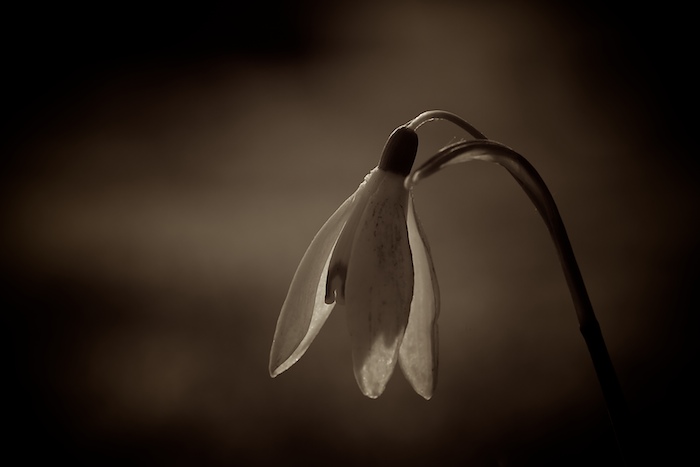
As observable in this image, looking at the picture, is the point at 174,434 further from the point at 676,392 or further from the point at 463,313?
the point at 676,392

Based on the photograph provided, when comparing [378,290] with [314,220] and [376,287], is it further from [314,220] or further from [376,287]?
[314,220]

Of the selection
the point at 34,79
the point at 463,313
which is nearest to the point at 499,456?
the point at 463,313

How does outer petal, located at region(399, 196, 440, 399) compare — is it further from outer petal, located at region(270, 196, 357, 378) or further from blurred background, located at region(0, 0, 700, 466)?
blurred background, located at region(0, 0, 700, 466)

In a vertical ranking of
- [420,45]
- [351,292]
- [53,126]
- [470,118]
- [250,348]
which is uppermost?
[53,126]

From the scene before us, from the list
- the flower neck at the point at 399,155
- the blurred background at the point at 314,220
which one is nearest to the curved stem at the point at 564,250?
the flower neck at the point at 399,155

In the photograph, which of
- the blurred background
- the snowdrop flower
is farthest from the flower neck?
the blurred background

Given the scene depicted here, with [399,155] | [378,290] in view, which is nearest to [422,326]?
[378,290]
